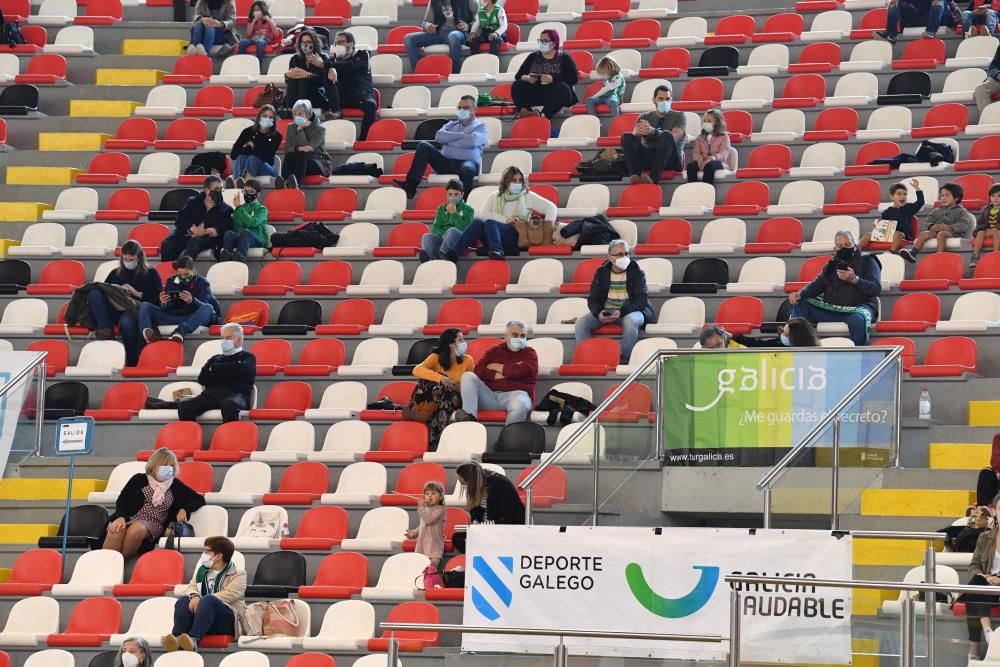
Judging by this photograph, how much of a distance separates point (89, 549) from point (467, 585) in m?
4.30

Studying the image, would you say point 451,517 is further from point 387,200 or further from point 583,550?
point 387,200

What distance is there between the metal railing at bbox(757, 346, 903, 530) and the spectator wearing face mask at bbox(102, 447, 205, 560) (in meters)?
5.06

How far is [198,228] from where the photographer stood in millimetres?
18812

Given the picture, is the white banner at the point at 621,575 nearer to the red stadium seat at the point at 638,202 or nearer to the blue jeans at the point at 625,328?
the blue jeans at the point at 625,328

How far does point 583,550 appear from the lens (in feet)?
37.9

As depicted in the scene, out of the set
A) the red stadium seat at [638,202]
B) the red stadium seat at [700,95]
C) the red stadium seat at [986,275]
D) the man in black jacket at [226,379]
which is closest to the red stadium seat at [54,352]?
the man in black jacket at [226,379]

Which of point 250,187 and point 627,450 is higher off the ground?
point 250,187

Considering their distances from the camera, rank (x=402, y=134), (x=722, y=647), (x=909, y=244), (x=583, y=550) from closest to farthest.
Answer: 1. (x=722, y=647)
2. (x=583, y=550)
3. (x=909, y=244)
4. (x=402, y=134)

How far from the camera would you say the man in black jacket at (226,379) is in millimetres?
16391

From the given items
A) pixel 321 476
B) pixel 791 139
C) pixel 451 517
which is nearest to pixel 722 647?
pixel 451 517

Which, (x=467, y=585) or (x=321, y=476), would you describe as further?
(x=321, y=476)

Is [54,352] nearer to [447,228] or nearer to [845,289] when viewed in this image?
[447,228]

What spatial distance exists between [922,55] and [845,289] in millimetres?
5463

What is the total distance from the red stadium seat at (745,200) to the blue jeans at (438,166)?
272 centimetres
